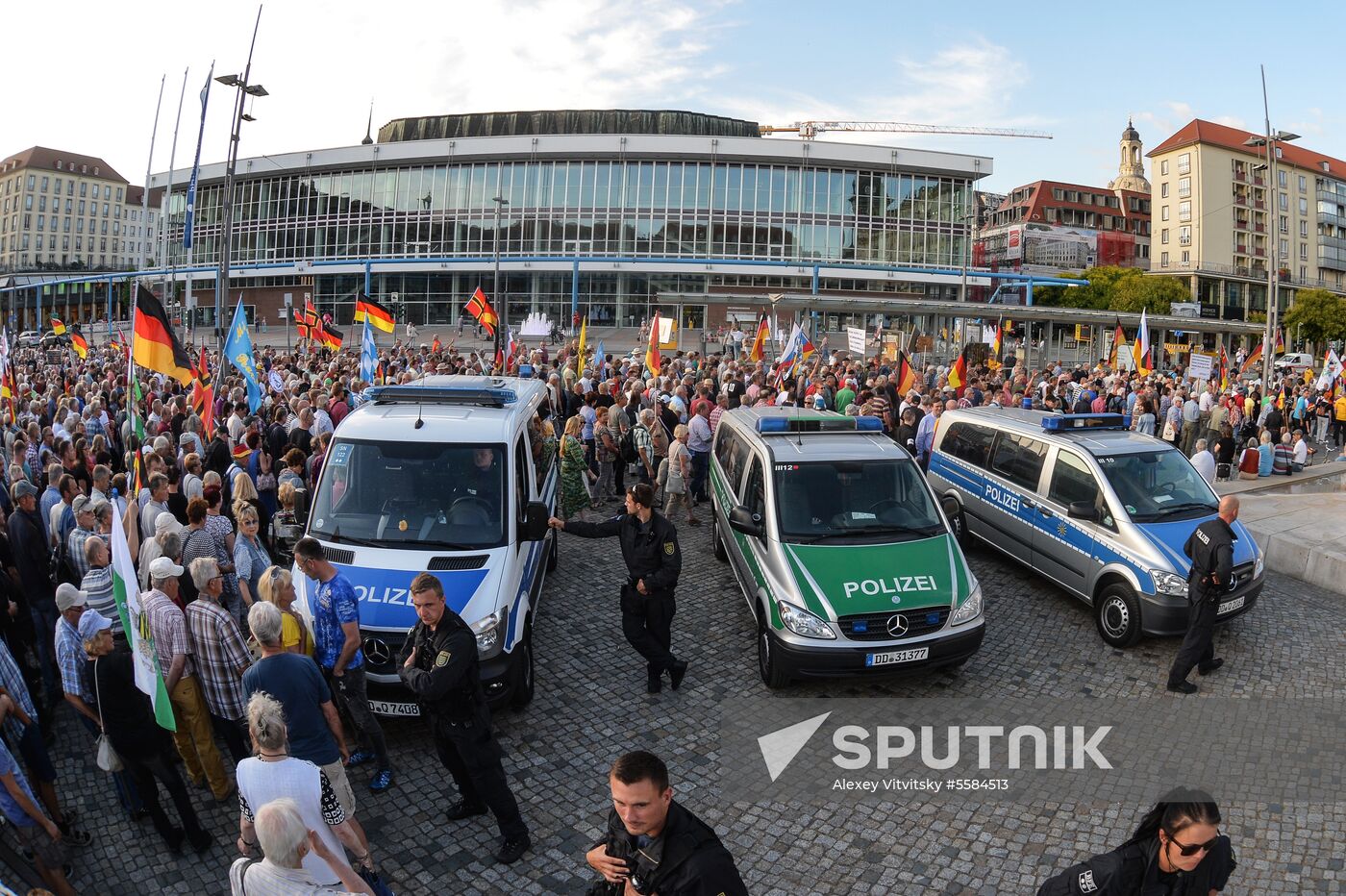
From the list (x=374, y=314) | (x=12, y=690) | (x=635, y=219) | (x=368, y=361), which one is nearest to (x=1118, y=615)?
(x=12, y=690)

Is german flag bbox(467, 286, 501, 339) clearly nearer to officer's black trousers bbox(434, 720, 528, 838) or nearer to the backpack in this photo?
the backpack

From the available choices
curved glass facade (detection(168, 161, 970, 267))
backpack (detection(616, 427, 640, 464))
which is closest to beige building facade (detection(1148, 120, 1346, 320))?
curved glass facade (detection(168, 161, 970, 267))

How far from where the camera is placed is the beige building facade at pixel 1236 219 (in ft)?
305

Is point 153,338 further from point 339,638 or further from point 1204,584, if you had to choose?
point 1204,584

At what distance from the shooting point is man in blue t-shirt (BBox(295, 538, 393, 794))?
18.5 ft

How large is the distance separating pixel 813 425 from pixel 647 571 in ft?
10.9

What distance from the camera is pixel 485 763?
4930 mm

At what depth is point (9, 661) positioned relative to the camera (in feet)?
17.4

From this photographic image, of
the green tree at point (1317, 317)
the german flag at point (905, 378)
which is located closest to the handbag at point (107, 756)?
the german flag at point (905, 378)

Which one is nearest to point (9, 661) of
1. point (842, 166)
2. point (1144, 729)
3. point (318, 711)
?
point (318, 711)

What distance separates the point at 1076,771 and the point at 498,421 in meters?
5.39

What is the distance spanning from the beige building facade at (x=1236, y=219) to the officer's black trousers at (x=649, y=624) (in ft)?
324

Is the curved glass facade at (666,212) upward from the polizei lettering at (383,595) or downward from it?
upward

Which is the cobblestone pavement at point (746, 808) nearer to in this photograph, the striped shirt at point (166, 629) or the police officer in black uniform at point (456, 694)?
the police officer in black uniform at point (456, 694)
